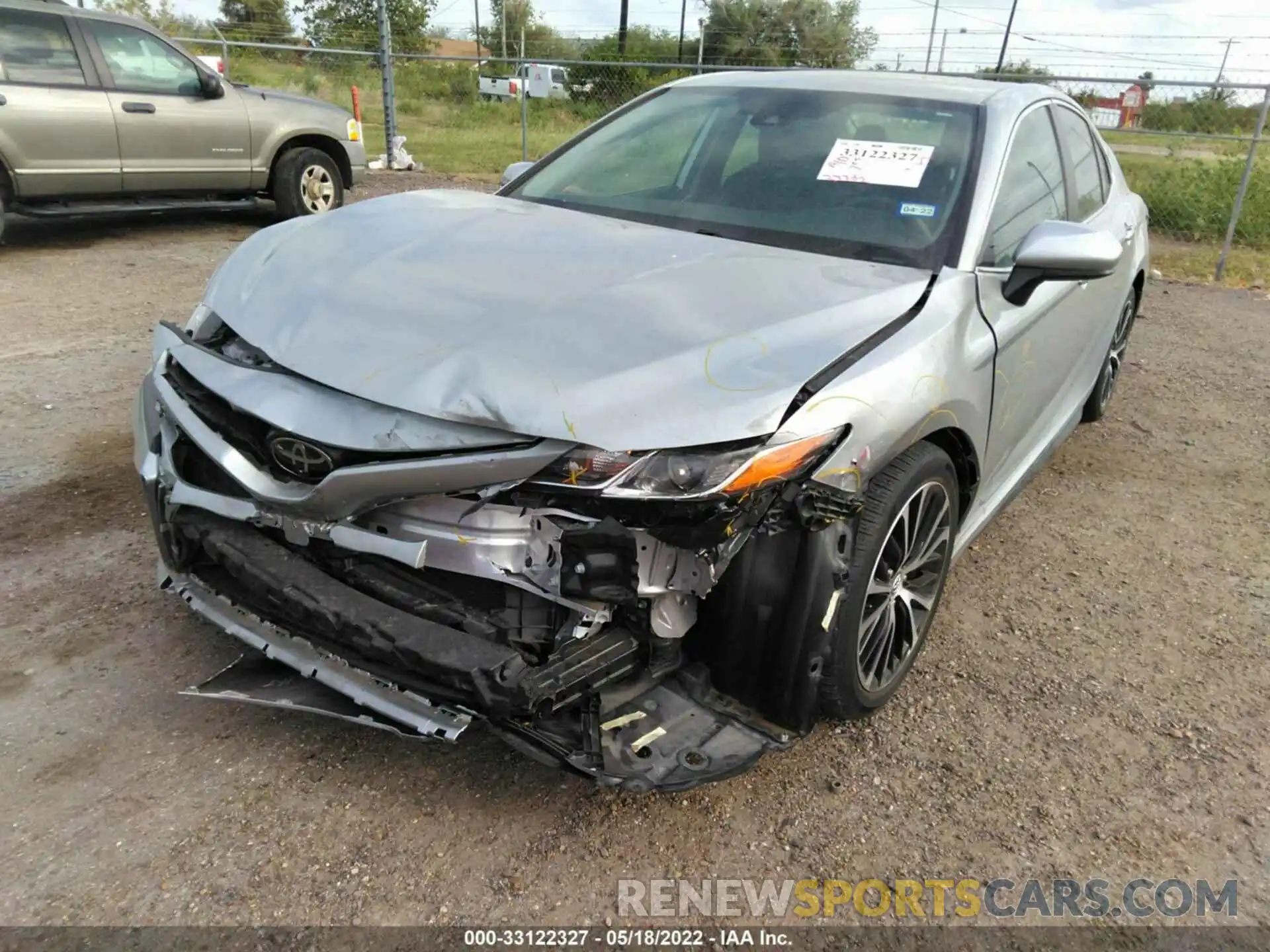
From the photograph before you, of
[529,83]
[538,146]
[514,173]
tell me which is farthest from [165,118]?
[538,146]

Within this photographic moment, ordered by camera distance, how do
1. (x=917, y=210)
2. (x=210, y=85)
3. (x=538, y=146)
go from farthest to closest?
(x=538, y=146), (x=210, y=85), (x=917, y=210)

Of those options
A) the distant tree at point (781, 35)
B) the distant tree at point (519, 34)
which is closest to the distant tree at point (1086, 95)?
the distant tree at point (781, 35)

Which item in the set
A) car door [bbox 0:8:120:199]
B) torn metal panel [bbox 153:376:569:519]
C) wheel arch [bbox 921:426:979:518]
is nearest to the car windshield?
wheel arch [bbox 921:426:979:518]

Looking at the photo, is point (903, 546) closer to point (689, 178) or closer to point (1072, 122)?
point (689, 178)

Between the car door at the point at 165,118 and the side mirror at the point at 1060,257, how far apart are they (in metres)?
7.55

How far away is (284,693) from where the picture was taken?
233 centimetres

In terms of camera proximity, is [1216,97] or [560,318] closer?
[560,318]

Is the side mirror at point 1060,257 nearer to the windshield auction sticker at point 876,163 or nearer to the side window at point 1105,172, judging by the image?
the windshield auction sticker at point 876,163

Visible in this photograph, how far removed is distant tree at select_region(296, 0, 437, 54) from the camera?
1320 inches

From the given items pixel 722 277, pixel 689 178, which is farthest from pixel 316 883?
pixel 689 178

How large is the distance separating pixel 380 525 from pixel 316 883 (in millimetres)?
810

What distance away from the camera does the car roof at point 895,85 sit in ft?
11.1

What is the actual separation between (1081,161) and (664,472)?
3110 mm

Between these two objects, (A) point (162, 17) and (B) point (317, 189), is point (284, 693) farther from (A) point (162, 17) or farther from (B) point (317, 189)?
(A) point (162, 17)
